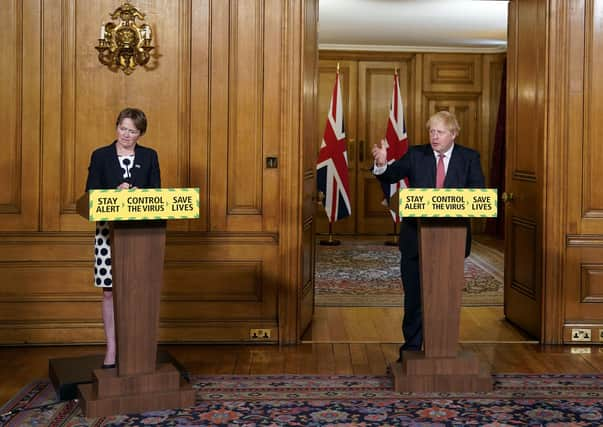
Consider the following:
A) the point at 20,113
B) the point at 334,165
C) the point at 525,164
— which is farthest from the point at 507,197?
the point at 334,165

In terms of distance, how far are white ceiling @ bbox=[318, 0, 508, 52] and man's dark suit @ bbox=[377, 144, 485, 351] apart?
457 centimetres

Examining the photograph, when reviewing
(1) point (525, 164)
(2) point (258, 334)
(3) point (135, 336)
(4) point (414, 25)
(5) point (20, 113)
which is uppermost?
(4) point (414, 25)

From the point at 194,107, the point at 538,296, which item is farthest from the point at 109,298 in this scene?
the point at 538,296

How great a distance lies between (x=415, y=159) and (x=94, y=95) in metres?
2.06

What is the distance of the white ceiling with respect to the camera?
9.12 m

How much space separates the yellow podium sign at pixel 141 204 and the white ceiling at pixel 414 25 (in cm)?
552

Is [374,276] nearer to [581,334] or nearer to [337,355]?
[581,334]

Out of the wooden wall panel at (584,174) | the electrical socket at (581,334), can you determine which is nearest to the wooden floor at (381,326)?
the electrical socket at (581,334)

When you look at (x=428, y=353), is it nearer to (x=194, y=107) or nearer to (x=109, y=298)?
(x=109, y=298)

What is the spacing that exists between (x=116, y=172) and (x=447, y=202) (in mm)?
1574

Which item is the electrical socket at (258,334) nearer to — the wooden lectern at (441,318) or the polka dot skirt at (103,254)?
the wooden lectern at (441,318)

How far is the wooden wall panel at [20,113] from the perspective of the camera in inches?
208

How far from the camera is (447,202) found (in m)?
4.04

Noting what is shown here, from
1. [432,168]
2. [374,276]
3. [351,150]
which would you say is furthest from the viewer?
[351,150]
